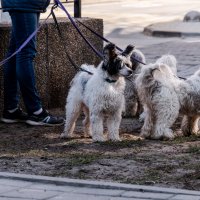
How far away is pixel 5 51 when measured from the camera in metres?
10.3

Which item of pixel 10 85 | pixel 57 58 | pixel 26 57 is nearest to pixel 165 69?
pixel 26 57

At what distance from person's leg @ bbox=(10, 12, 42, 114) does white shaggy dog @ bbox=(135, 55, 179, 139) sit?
129cm

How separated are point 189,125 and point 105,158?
2130mm

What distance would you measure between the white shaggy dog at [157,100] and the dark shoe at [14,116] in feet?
5.06

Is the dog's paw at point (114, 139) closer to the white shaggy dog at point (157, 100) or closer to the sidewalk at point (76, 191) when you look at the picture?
the white shaggy dog at point (157, 100)

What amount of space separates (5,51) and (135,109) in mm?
2037

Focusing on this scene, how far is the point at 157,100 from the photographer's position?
9.32m

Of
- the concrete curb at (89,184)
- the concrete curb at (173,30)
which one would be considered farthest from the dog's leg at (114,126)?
the concrete curb at (173,30)

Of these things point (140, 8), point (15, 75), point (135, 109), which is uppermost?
point (15, 75)

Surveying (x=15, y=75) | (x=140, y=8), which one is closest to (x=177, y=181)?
(x=15, y=75)

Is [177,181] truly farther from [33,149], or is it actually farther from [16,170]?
[33,149]

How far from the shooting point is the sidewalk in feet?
21.0

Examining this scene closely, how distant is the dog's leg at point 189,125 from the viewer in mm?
9656

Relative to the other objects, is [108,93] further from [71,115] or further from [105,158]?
[105,158]
